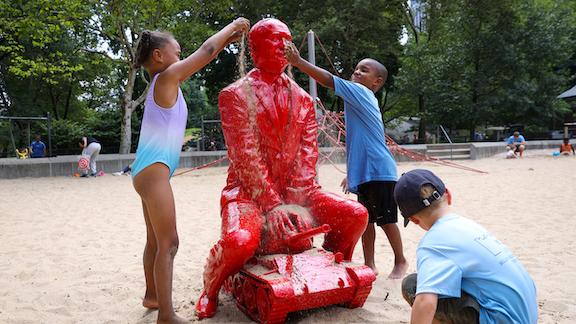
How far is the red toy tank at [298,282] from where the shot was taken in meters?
2.64

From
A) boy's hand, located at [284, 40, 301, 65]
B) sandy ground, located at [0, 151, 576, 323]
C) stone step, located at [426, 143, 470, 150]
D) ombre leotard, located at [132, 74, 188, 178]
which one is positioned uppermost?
boy's hand, located at [284, 40, 301, 65]

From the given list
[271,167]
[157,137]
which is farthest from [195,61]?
[271,167]

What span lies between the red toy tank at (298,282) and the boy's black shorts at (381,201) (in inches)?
35.5

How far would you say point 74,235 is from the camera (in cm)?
620

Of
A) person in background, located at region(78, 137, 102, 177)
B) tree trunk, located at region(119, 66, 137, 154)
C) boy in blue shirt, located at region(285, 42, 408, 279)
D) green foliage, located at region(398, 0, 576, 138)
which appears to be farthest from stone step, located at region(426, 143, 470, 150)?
boy in blue shirt, located at region(285, 42, 408, 279)

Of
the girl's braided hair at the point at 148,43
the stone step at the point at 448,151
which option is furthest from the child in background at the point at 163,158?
the stone step at the point at 448,151

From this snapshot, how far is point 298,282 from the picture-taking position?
2699 millimetres

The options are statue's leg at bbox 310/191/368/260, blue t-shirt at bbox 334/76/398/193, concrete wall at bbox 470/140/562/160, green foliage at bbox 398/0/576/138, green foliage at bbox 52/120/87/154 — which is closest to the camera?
statue's leg at bbox 310/191/368/260

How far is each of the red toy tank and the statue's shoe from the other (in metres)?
0.18

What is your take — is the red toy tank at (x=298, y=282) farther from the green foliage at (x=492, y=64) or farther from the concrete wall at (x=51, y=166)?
the green foliage at (x=492, y=64)

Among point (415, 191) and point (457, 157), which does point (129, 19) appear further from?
point (415, 191)

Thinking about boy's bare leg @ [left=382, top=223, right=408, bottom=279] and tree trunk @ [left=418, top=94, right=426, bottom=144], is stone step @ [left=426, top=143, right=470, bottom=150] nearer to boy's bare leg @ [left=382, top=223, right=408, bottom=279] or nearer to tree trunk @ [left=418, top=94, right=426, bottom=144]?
tree trunk @ [left=418, top=94, right=426, bottom=144]

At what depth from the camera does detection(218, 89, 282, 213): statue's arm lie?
10.2 feet

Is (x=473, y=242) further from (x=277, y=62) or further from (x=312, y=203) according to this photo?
(x=277, y=62)
